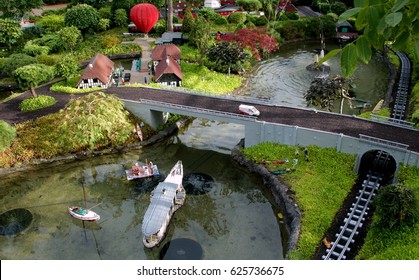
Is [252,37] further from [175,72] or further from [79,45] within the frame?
[79,45]

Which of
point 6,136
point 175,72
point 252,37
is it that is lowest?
point 6,136

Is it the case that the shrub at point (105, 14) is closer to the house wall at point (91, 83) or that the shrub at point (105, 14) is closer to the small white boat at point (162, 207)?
the house wall at point (91, 83)

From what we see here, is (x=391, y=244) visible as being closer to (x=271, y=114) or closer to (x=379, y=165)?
(x=379, y=165)

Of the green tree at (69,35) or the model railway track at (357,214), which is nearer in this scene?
the model railway track at (357,214)

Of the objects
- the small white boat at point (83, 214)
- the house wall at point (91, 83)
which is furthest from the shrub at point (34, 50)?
the small white boat at point (83, 214)

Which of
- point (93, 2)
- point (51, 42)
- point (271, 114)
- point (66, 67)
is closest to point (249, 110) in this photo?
point (271, 114)

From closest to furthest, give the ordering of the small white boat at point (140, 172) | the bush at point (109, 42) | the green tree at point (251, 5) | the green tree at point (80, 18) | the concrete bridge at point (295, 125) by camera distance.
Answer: the concrete bridge at point (295, 125), the small white boat at point (140, 172), the bush at point (109, 42), the green tree at point (80, 18), the green tree at point (251, 5)

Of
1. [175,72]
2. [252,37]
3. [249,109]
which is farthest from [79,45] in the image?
[249,109]

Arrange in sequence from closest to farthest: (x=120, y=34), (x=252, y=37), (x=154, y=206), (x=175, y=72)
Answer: (x=154, y=206) < (x=175, y=72) < (x=252, y=37) < (x=120, y=34)
